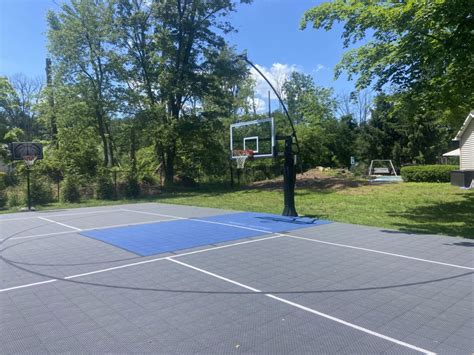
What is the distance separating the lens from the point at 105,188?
778 inches

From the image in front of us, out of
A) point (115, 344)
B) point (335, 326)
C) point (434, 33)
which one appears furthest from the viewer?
point (434, 33)

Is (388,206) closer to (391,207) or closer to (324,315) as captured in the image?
(391,207)

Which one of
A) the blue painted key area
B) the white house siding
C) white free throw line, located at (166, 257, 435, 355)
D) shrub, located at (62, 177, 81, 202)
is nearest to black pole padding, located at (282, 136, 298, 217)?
the blue painted key area

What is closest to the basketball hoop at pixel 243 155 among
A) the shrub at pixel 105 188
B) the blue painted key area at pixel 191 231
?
the blue painted key area at pixel 191 231

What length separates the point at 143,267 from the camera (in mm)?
6016

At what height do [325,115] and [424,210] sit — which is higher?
[325,115]

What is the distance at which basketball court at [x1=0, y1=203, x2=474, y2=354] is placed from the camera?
3408 mm

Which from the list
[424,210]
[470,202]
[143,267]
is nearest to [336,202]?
[424,210]

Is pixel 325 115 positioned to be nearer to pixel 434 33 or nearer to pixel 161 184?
pixel 161 184

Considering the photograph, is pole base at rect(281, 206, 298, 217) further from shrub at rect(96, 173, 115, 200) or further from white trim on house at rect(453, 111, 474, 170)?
white trim on house at rect(453, 111, 474, 170)

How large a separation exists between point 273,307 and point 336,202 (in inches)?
457

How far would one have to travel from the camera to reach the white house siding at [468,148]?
20.3 m

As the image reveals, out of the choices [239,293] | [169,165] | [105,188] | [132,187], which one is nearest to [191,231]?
[239,293]

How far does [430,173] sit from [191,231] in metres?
18.9
